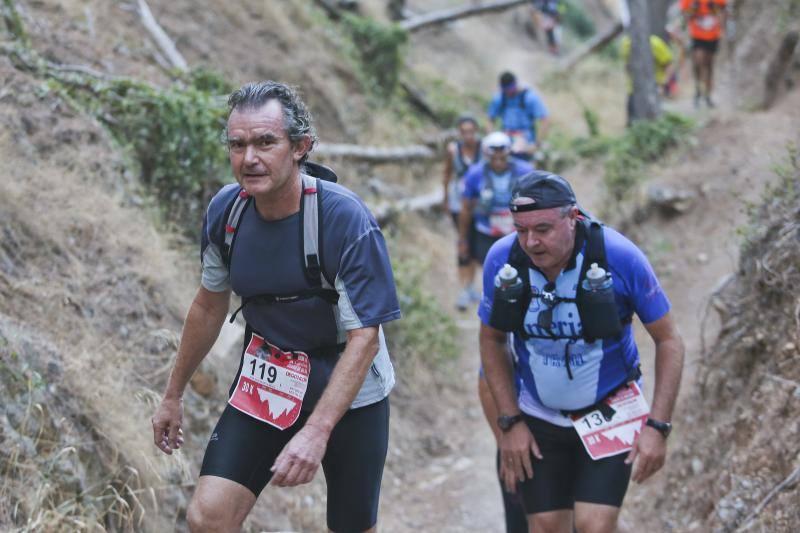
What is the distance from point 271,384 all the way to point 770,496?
8.00ft

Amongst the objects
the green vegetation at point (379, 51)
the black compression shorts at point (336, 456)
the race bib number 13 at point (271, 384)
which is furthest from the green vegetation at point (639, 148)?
the race bib number 13 at point (271, 384)

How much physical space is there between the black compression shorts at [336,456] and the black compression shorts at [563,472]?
0.80 m

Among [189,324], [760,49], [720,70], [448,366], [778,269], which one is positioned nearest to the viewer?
[189,324]

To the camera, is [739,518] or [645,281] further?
[739,518]

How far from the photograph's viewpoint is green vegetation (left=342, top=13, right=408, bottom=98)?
15508mm

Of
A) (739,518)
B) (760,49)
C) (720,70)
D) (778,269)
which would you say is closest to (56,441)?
(739,518)

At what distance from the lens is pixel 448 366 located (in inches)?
364

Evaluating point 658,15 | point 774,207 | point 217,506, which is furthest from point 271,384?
point 658,15

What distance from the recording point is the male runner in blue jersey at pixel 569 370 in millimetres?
→ 3994

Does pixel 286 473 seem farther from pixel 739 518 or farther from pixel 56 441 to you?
pixel 739 518

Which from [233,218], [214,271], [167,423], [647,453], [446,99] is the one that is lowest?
[446,99]

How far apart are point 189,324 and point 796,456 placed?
2.90 metres

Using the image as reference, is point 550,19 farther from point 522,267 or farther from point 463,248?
point 522,267

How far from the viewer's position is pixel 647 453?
4.00 meters
